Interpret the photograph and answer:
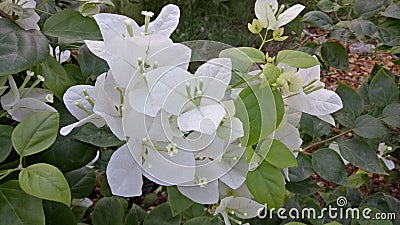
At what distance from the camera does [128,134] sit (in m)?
0.39

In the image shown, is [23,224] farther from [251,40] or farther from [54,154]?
[251,40]

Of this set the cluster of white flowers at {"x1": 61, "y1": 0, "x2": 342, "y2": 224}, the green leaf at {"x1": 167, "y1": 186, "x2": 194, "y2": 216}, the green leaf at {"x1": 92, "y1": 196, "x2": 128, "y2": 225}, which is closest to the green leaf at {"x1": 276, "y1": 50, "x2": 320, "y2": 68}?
the cluster of white flowers at {"x1": 61, "y1": 0, "x2": 342, "y2": 224}

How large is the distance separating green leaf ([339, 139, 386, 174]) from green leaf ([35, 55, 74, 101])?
38 centimetres

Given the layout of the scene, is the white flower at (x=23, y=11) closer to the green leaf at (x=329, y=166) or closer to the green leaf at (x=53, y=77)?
the green leaf at (x=53, y=77)

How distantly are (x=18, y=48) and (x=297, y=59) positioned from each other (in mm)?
245

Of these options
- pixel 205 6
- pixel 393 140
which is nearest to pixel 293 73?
pixel 393 140

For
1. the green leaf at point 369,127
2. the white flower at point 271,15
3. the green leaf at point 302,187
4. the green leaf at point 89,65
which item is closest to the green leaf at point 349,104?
the green leaf at point 369,127

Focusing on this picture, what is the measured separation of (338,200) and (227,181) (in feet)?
1.23

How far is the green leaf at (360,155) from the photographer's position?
666mm

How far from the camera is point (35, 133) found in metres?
0.43

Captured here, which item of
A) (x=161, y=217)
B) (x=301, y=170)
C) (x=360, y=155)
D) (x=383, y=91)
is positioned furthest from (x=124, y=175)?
(x=383, y=91)

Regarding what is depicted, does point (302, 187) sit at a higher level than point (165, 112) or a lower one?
lower


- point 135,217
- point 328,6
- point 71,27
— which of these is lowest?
point 135,217

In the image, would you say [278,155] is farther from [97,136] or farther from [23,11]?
[23,11]
